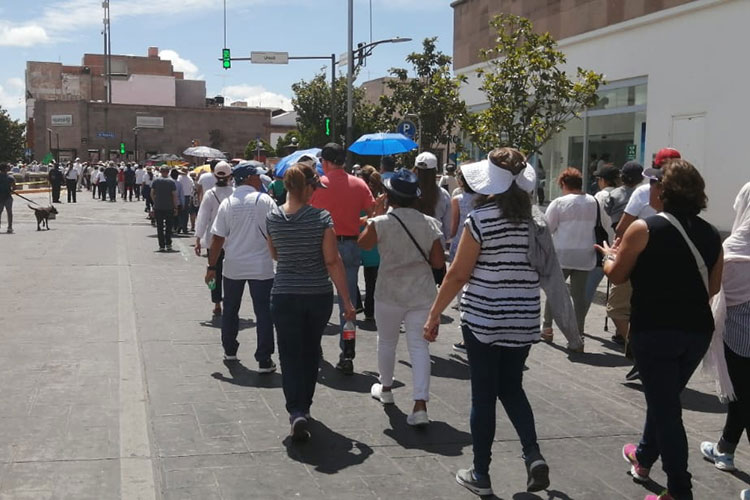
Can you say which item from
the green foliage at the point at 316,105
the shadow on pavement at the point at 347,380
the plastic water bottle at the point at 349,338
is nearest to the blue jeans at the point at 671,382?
the plastic water bottle at the point at 349,338

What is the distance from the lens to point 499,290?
462cm

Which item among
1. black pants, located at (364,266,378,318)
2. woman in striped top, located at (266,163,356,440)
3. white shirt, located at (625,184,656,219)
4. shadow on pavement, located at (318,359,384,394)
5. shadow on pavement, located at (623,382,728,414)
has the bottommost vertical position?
shadow on pavement, located at (623,382,728,414)

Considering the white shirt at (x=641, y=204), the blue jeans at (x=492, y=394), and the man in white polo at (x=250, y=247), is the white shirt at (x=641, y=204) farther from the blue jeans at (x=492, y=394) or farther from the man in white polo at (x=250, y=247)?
the blue jeans at (x=492, y=394)

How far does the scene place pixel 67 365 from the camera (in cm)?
775

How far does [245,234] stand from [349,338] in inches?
52.8

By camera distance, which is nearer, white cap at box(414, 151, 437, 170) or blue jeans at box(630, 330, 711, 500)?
blue jeans at box(630, 330, 711, 500)

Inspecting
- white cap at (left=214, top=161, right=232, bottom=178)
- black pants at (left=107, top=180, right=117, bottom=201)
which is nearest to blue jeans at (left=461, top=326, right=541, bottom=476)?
white cap at (left=214, top=161, right=232, bottom=178)

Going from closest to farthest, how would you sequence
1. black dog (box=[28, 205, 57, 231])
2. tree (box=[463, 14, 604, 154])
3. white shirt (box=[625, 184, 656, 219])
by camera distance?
1. white shirt (box=[625, 184, 656, 219])
2. tree (box=[463, 14, 604, 154])
3. black dog (box=[28, 205, 57, 231])

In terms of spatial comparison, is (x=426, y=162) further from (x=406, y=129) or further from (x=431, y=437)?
(x=406, y=129)

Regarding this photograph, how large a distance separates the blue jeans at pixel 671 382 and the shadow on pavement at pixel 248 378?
343 cm

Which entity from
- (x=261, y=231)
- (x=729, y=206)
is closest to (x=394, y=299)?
(x=261, y=231)

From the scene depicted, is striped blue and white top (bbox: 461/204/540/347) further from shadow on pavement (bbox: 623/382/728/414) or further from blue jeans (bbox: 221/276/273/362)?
blue jeans (bbox: 221/276/273/362)

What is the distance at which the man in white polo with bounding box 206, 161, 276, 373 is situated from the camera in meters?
7.49

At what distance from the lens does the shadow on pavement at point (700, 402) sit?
6.70 meters
